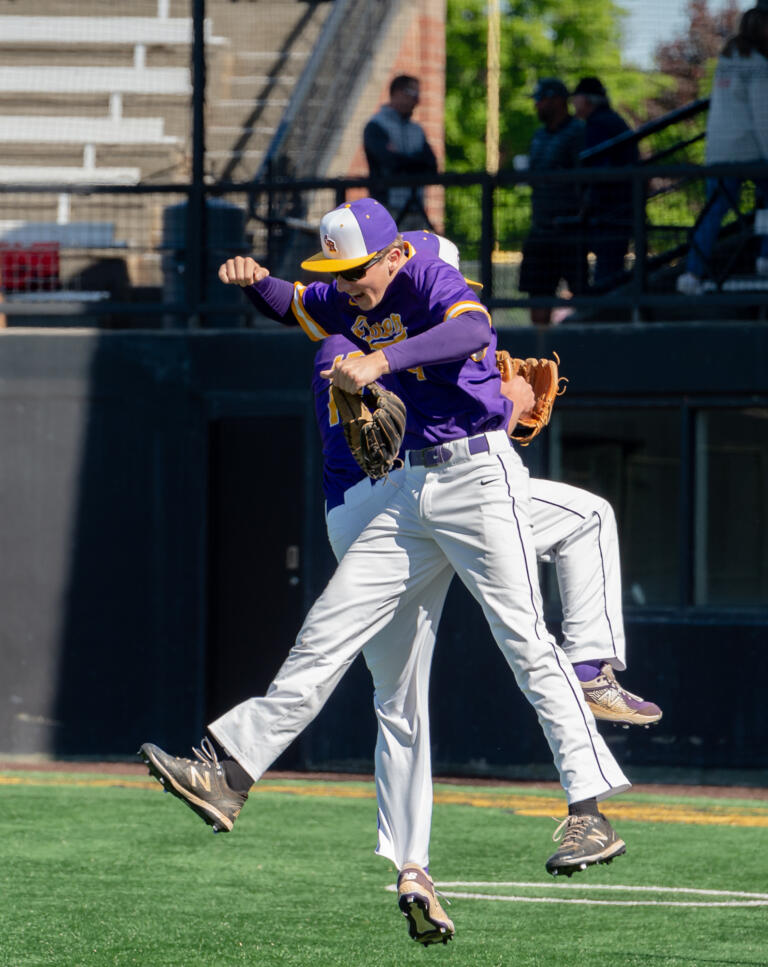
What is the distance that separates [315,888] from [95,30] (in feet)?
35.2

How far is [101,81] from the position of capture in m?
15.2

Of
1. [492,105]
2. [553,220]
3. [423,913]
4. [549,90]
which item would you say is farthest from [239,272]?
[492,105]

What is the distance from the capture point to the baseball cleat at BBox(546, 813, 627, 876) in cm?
485

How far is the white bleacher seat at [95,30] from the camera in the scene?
1532 centimetres

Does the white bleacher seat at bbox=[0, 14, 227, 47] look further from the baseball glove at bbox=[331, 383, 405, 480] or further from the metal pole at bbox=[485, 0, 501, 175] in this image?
the baseball glove at bbox=[331, 383, 405, 480]

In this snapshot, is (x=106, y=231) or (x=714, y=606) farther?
(x=106, y=231)

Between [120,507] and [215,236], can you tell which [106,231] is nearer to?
[215,236]

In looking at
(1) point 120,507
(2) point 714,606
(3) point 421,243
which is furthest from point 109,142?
(3) point 421,243

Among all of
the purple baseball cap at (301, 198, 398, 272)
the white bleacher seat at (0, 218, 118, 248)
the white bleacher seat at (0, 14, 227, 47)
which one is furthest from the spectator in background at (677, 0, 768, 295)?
the purple baseball cap at (301, 198, 398, 272)

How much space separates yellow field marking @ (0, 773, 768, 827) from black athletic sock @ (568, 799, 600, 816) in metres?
4.63

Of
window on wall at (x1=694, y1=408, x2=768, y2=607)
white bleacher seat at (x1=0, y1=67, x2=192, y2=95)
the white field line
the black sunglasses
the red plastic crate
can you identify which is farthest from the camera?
white bleacher seat at (x1=0, y1=67, x2=192, y2=95)

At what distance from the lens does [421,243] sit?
557 centimetres

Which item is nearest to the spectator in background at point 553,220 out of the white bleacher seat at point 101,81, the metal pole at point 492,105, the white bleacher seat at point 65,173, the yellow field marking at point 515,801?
the metal pole at point 492,105

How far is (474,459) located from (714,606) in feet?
21.6
